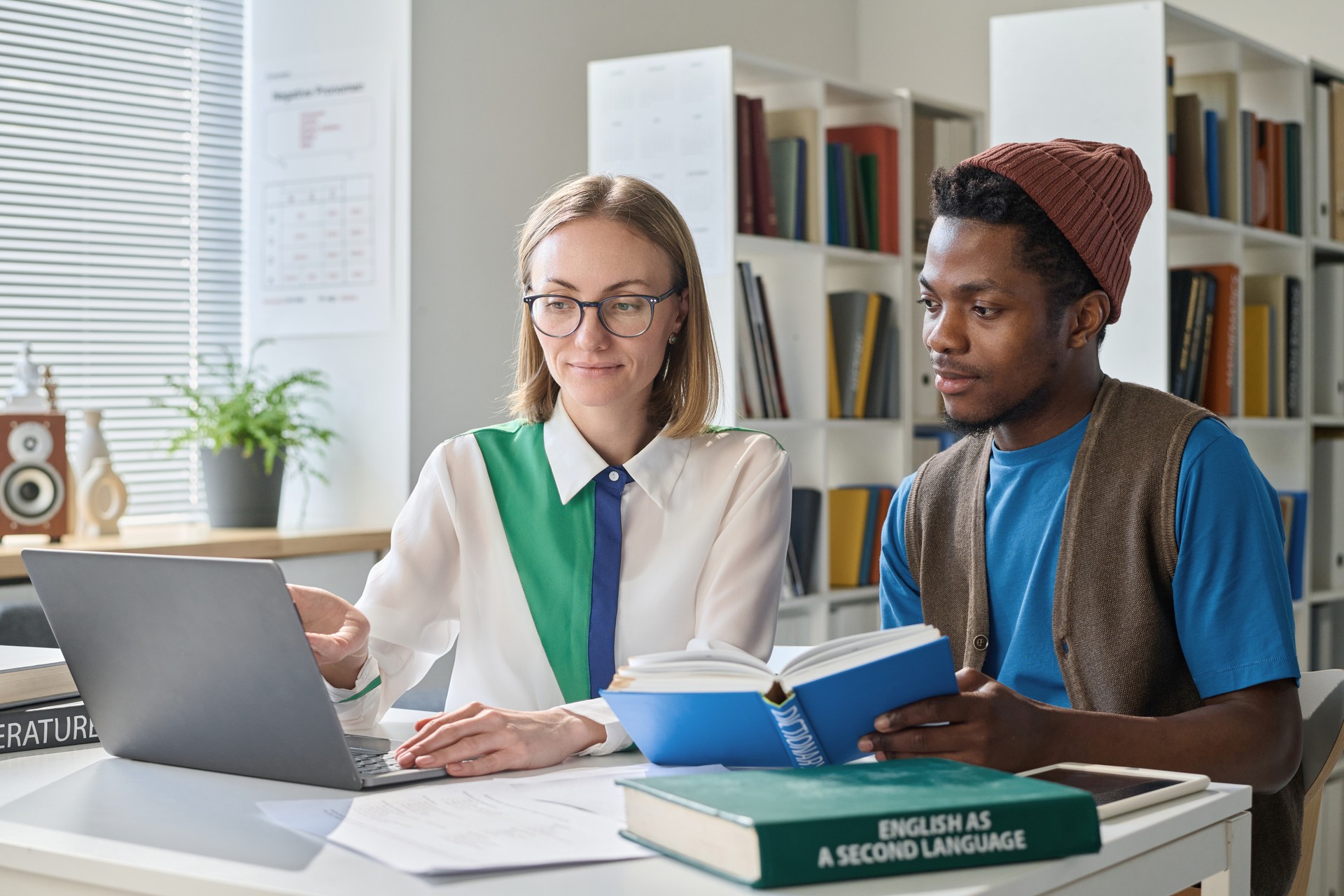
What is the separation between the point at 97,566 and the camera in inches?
42.0

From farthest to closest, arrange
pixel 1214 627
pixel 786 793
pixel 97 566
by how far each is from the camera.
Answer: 1. pixel 1214 627
2. pixel 97 566
3. pixel 786 793

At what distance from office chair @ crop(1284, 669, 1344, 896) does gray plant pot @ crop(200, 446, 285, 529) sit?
2.44 meters

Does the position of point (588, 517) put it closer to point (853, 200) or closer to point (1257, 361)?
point (853, 200)

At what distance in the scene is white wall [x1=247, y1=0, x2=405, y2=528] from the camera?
11.0ft

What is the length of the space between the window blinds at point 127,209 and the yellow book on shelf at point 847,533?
65.2 inches

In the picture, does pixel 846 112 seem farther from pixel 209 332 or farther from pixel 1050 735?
pixel 1050 735

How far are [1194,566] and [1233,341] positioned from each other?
2.19 m

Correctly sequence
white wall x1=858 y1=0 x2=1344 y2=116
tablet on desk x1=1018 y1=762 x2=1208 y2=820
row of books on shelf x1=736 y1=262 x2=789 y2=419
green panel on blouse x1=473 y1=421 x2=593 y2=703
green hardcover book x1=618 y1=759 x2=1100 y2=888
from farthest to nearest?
white wall x1=858 y1=0 x2=1344 y2=116
row of books on shelf x1=736 y1=262 x2=789 y2=419
green panel on blouse x1=473 y1=421 x2=593 y2=703
tablet on desk x1=1018 y1=762 x2=1208 y2=820
green hardcover book x1=618 y1=759 x2=1100 y2=888

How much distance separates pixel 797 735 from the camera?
97 cm

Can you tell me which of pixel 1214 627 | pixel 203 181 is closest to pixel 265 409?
pixel 203 181

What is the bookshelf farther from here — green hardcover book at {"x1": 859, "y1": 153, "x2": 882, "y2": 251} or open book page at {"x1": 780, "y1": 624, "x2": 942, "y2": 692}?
open book page at {"x1": 780, "y1": 624, "x2": 942, "y2": 692}

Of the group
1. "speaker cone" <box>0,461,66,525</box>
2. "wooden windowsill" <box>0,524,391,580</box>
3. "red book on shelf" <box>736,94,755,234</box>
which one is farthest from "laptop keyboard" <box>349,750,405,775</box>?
"red book on shelf" <box>736,94,755,234</box>

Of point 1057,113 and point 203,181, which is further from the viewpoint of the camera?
point 203,181

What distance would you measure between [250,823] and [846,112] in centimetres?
308
